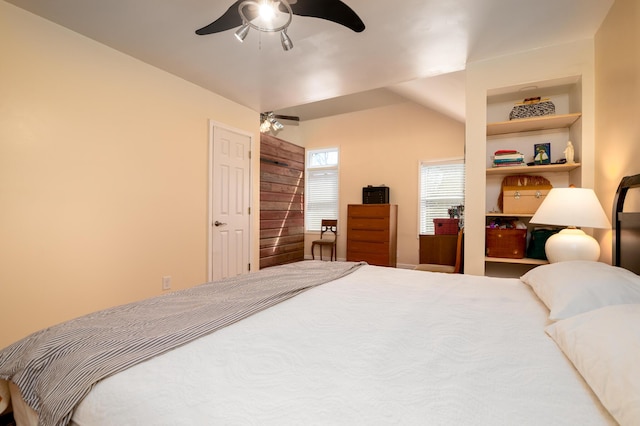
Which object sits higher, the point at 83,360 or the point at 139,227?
the point at 139,227

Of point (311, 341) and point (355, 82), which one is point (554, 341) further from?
point (355, 82)

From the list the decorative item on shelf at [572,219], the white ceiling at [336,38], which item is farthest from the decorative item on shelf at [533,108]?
the decorative item on shelf at [572,219]

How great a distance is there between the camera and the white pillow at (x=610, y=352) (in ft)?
1.91

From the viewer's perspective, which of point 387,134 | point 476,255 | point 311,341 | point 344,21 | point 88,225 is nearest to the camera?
point 311,341

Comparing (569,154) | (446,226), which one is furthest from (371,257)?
(569,154)

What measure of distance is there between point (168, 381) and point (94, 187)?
2.37m

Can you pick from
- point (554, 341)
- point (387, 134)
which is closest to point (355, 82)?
point (387, 134)

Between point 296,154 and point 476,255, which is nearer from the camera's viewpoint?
point 476,255

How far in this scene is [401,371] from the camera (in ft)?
2.52

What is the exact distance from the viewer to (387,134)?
18.2 feet

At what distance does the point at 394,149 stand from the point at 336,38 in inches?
131

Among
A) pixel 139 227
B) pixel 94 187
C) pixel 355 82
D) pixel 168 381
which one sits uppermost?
pixel 355 82

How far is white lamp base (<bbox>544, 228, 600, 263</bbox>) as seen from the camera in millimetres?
1997

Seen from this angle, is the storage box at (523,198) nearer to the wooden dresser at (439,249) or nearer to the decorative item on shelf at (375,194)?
the wooden dresser at (439,249)
